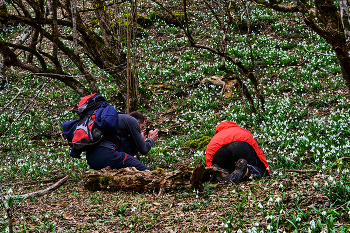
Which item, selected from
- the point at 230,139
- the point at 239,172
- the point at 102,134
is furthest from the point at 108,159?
the point at 239,172

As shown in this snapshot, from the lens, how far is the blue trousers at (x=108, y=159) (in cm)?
479

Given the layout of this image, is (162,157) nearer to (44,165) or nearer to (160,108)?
(44,165)

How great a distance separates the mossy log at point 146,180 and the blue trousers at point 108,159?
14 centimetres

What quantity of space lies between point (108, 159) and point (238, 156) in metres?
2.08

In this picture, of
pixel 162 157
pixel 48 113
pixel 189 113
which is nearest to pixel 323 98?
pixel 189 113

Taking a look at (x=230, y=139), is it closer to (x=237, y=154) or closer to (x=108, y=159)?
(x=237, y=154)

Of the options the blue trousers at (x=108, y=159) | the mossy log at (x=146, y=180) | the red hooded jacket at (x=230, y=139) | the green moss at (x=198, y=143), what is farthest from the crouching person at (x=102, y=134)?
the green moss at (x=198, y=143)

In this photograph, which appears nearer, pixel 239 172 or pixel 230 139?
pixel 239 172

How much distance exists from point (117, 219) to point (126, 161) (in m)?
1.50

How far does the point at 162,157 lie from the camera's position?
690 cm

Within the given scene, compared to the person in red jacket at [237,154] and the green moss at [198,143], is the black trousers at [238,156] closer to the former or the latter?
the person in red jacket at [237,154]

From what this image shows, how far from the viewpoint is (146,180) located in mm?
4566

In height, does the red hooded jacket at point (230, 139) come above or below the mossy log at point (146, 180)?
above

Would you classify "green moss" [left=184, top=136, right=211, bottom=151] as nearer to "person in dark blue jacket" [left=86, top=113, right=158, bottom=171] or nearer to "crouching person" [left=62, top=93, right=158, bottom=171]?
"crouching person" [left=62, top=93, right=158, bottom=171]
